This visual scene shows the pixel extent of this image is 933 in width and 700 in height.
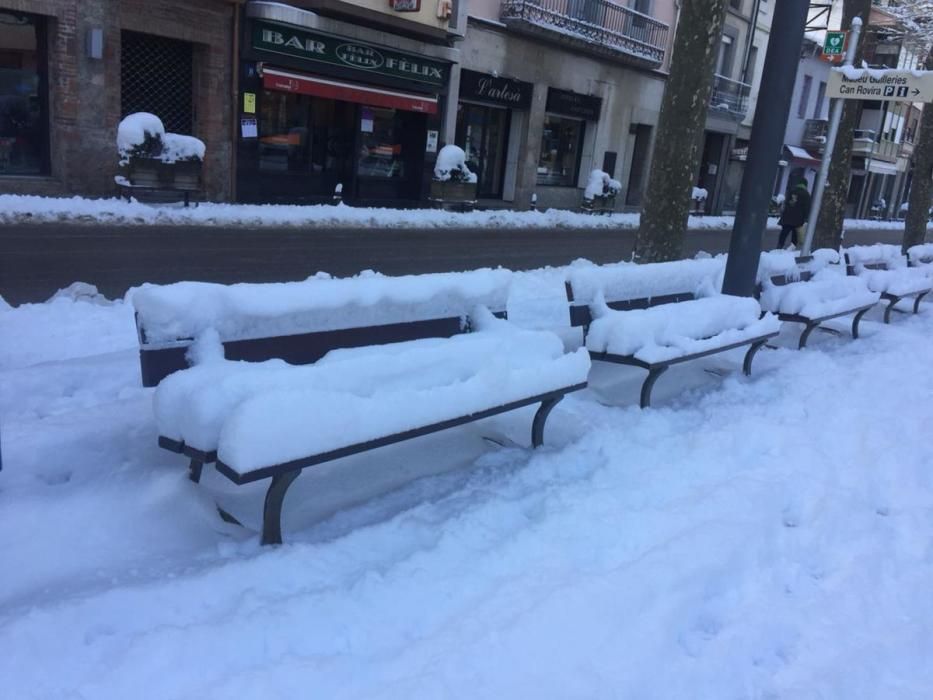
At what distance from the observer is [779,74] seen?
6.27 metres

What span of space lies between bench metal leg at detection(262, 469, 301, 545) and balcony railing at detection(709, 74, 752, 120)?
31.2 metres

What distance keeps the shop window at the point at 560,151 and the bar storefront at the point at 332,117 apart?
569 cm

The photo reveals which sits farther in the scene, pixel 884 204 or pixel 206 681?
pixel 884 204

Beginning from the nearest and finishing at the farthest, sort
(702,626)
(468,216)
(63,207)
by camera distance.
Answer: (702,626) < (63,207) < (468,216)

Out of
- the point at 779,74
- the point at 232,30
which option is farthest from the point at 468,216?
the point at 779,74

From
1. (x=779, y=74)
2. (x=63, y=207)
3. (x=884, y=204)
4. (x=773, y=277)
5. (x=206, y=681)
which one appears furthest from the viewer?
(x=884, y=204)

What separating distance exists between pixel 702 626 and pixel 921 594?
3.68 feet

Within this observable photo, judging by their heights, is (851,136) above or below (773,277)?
above

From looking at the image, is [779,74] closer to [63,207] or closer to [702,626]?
[702,626]

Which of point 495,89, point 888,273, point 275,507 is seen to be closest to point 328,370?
point 275,507

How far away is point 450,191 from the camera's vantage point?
19.8 metres

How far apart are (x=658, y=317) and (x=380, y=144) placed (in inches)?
623

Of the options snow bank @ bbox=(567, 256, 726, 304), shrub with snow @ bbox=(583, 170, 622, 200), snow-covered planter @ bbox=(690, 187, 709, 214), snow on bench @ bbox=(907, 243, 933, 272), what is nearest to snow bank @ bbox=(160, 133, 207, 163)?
snow bank @ bbox=(567, 256, 726, 304)

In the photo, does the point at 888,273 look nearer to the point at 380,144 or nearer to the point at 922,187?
the point at 922,187
